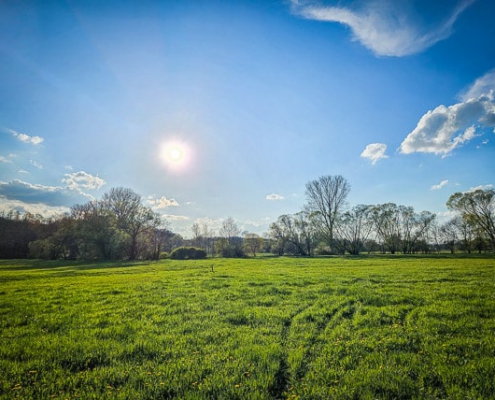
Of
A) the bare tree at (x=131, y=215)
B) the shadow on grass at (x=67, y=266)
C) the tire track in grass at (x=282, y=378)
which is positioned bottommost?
the shadow on grass at (x=67, y=266)

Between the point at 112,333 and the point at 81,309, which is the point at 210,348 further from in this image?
the point at 81,309

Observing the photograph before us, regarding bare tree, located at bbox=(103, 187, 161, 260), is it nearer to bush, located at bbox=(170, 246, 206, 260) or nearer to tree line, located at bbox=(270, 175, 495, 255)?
bush, located at bbox=(170, 246, 206, 260)

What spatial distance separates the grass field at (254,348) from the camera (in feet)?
16.2

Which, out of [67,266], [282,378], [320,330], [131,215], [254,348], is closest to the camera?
[282,378]

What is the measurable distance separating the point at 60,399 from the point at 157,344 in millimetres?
2661

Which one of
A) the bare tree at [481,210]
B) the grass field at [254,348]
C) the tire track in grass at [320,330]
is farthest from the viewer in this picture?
the bare tree at [481,210]

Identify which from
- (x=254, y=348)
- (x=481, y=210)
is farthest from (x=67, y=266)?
(x=481, y=210)

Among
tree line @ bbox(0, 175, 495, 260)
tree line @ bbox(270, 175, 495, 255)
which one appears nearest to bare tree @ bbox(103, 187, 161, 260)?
tree line @ bbox(0, 175, 495, 260)

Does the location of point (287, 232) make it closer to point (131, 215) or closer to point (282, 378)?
point (131, 215)

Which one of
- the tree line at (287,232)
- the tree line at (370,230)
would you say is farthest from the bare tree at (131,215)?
the tree line at (370,230)

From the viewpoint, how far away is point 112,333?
7906 mm

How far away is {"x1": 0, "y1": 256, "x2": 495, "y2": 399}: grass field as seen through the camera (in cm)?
493

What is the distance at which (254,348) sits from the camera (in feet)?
22.0

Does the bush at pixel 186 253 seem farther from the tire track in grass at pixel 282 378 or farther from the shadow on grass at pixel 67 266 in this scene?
the tire track in grass at pixel 282 378
